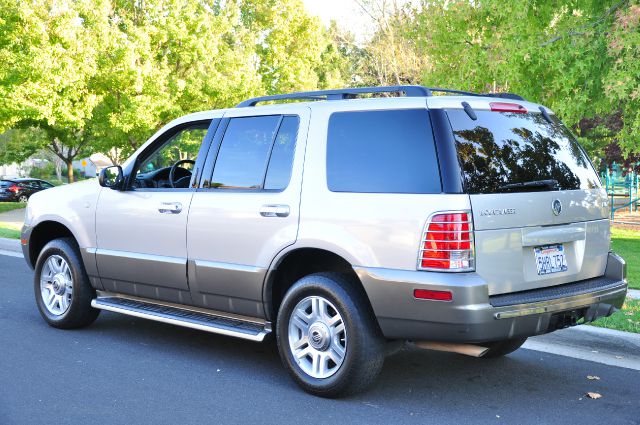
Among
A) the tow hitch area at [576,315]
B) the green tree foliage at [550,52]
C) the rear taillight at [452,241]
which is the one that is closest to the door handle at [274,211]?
the rear taillight at [452,241]

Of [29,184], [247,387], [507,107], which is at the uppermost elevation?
[507,107]

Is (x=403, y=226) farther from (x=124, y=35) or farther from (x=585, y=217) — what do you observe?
(x=124, y=35)

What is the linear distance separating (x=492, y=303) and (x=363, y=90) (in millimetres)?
1662

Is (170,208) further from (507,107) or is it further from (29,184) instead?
(29,184)

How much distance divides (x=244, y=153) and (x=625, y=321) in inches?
148

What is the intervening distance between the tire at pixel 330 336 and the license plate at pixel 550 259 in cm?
111

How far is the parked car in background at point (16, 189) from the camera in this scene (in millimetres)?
44250

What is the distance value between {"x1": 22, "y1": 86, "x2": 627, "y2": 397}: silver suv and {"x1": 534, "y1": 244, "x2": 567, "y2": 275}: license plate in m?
0.01

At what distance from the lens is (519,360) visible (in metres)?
6.23

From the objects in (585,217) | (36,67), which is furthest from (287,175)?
(36,67)

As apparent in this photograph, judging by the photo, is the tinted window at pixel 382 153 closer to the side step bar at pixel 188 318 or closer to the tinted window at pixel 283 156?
the tinted window at pixel 283 156

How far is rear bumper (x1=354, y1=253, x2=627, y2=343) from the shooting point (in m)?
4.59

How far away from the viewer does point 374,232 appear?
4910 millimetres

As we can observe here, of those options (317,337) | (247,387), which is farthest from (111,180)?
(317,337)
